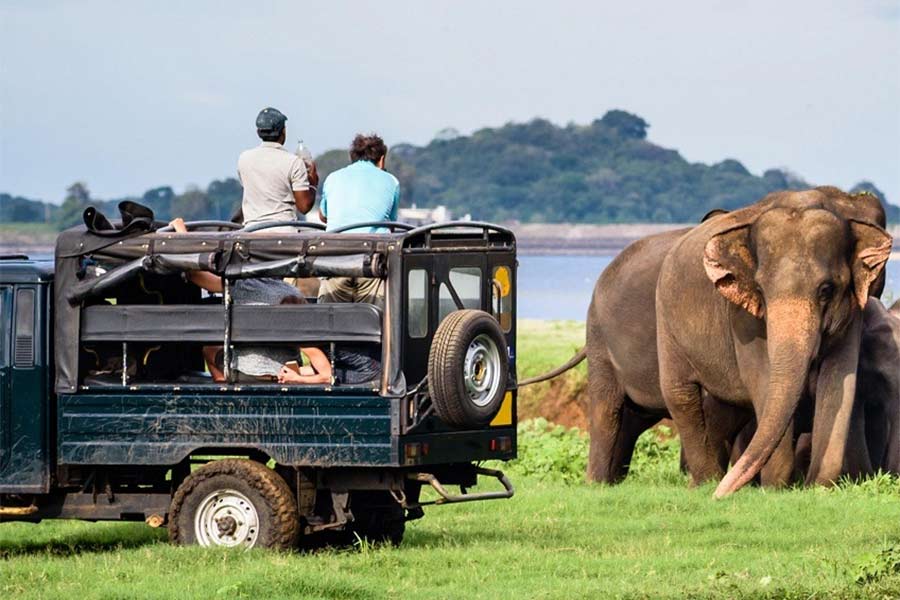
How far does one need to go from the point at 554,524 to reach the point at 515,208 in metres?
139

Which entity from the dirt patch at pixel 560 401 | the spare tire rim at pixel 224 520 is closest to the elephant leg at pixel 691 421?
the spare tire rim at pixel 224 520

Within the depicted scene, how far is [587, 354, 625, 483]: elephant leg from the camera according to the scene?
68.7ft

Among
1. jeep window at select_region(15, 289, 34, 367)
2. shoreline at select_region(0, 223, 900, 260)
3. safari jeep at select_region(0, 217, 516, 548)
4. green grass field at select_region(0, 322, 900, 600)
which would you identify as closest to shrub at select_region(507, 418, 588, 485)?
green grass field at select_region(0, 322, 900, 600)

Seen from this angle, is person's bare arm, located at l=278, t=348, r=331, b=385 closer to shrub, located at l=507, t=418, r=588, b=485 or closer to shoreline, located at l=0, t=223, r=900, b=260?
shrub, located at l=507, t=418, r=588, b=485

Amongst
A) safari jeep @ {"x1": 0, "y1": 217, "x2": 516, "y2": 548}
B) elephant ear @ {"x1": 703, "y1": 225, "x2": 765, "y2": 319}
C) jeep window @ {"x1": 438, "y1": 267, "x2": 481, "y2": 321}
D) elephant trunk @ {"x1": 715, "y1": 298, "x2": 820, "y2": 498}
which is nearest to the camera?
safari jeep @ {"x1": 0, "y1": 217, "x2": 516, "y2": 548}

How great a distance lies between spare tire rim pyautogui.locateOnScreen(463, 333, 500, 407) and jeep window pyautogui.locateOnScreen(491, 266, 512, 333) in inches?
27.2

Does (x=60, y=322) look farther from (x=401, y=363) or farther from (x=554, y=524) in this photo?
(x=554, y=524)

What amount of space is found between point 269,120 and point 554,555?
3.89m

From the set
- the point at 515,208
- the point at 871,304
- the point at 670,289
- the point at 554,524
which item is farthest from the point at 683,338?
the point at 515,208

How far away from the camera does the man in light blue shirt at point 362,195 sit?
15.0 meters

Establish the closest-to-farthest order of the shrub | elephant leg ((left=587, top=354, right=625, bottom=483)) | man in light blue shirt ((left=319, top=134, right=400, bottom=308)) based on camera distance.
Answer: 1. man in light blue shirt ((left=319, top=134, right=400, bottom=308))
2. the shrub
3. elephant leg ((left=587, top=354, right=625, bottom=483))

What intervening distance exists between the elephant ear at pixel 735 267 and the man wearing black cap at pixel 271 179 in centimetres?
399

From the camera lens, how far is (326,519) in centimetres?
1382

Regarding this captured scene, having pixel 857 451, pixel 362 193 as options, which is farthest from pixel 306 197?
pixel 857 451
